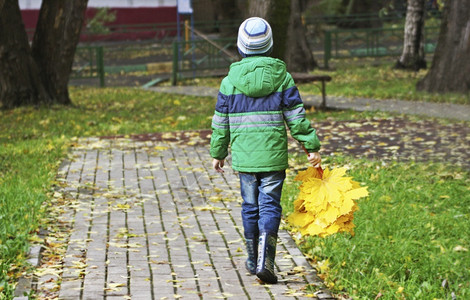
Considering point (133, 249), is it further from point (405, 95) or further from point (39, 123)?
point (405, 95)

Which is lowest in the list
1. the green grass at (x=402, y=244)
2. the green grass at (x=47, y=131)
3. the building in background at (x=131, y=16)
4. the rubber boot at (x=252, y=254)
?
the building in background at (x=131, y=16)

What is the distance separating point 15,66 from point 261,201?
10.8 meters

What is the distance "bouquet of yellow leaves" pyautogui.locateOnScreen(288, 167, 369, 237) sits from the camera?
18.1 feet

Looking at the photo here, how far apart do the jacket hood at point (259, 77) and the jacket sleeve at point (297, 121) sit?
A: 10 centimetres

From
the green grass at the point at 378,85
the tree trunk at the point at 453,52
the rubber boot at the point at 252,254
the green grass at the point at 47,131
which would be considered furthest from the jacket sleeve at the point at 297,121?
the tree trunk at the point at 453,52

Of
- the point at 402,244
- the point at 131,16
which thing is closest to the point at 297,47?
the point at 402,244

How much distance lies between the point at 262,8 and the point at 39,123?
14.1 ft

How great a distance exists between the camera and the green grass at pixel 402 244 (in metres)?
5.48

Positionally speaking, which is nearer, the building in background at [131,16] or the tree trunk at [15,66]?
the tree trunk at [15,66]

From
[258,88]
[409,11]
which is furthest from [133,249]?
[409,11]

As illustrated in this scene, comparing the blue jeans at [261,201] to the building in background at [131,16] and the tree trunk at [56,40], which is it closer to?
the tree trunk at [56,40]

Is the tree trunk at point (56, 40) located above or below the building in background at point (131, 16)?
above

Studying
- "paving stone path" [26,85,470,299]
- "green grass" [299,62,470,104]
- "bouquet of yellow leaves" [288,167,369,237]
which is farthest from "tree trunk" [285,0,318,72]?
"bouquet of yellow leaves" [288,167,369,237]

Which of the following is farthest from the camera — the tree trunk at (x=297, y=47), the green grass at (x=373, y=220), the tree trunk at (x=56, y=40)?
the tree trunk at (x=297, y=47)
